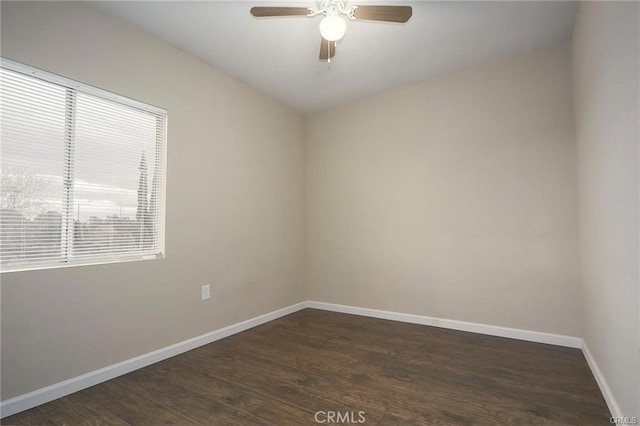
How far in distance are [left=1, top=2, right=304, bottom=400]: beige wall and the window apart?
0.09 metres

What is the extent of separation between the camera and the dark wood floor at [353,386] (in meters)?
1.63

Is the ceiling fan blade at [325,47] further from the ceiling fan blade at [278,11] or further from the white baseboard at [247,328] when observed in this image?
the white baseboard at [247,328]

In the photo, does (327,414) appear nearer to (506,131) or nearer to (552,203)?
(552,203)

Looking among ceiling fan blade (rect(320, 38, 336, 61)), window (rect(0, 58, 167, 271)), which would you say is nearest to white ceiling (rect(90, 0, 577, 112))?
ceiling fan blade (rect(320, 38, 336, 61))

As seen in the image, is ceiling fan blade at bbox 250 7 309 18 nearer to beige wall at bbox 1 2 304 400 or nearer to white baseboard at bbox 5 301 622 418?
beige wall at bbox 1 2 304 400

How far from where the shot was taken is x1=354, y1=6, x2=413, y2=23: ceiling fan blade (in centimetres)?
180

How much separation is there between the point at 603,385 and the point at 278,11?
2.89 metres

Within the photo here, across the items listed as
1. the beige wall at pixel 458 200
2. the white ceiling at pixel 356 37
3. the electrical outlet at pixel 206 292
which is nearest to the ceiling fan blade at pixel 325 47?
the white ceiling at pixel 356 37

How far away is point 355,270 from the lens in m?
3.60

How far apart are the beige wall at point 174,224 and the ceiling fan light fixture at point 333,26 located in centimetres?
136

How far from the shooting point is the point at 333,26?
1.85m

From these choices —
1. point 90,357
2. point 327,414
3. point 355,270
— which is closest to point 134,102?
point 90,357

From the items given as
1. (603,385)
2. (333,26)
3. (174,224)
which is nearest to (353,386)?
(603,385)

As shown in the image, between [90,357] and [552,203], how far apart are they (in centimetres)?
360
